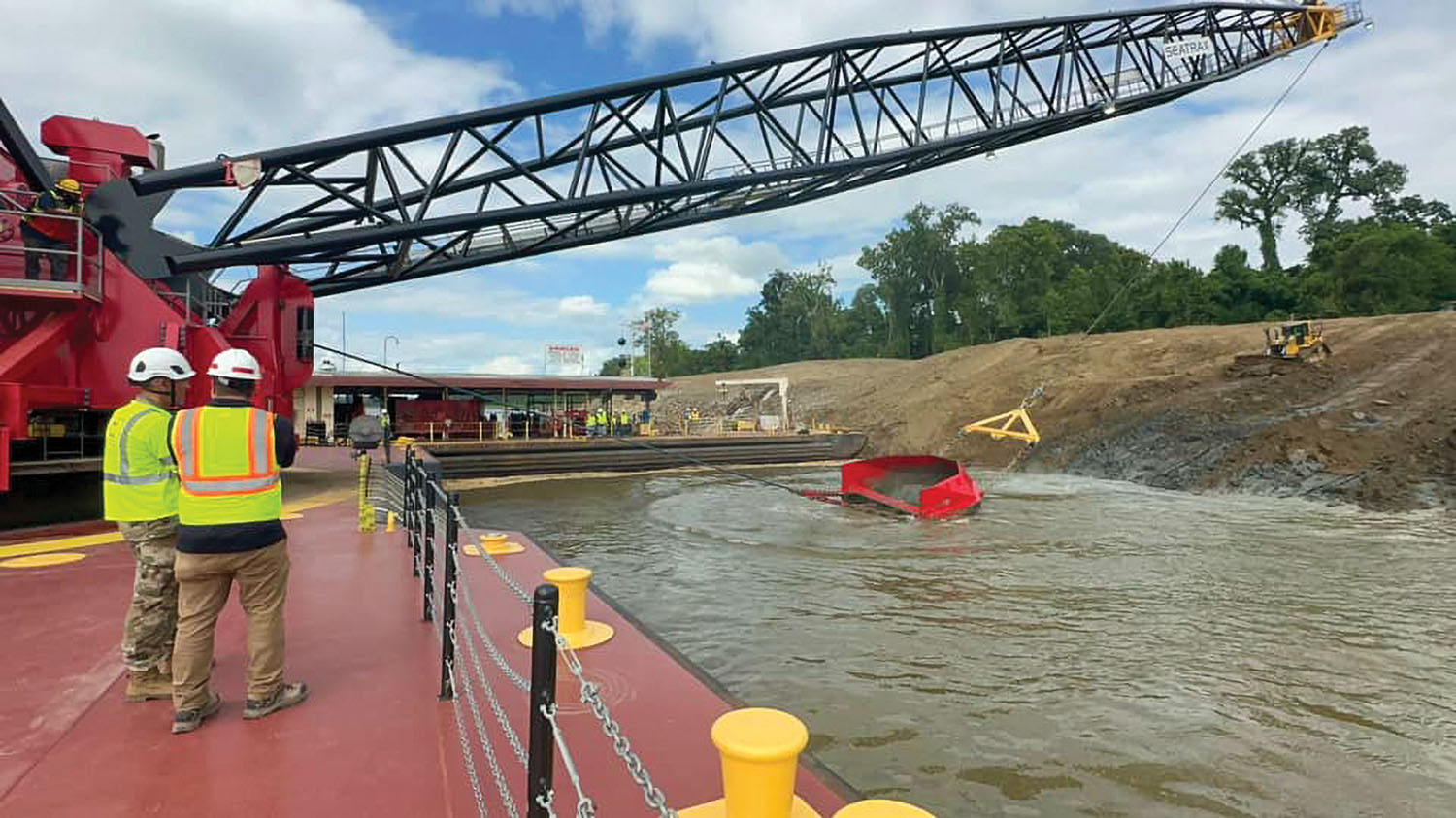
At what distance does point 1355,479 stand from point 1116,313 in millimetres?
37899

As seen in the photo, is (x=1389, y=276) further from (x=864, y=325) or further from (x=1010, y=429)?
(x=864, y=325)

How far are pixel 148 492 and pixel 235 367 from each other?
0.88 m

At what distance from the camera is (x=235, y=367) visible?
10.3ft

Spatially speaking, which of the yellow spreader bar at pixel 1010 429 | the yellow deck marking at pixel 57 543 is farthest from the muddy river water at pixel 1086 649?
the yellow spreader bar at pixel 1010 429

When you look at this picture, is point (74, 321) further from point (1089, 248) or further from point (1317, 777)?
point (1089, 248)

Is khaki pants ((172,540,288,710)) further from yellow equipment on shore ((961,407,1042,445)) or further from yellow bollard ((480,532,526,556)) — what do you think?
yellow equipment on shore ((961,407,1042,445))

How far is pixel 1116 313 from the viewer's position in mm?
50156

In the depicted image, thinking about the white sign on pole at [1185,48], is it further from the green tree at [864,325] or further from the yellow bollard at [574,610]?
the green tree at [864,325]

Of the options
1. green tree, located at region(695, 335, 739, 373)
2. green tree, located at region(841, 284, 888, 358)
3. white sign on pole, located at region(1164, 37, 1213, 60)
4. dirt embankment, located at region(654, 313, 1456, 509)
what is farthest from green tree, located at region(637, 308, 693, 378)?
white sign on pole, located at region(1164, 37, 1213, 60)

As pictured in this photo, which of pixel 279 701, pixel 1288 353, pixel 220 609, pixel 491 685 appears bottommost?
pixel 491 685

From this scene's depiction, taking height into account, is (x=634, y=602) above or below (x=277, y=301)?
below

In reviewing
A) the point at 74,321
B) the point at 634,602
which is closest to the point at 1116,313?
the point at 634,602

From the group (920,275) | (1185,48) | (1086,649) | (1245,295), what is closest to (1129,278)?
(1245,295)

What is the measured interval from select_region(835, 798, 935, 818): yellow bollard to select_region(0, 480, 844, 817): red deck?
1059 mm
